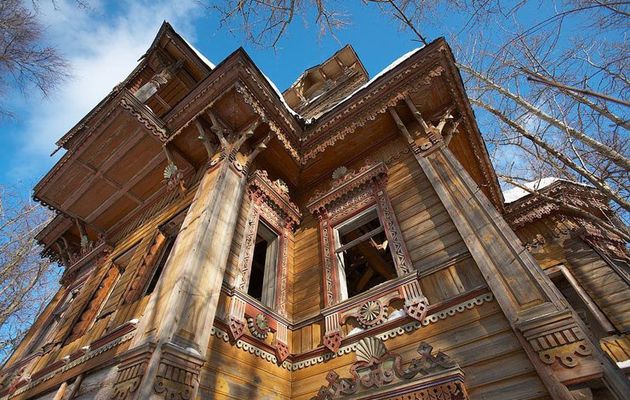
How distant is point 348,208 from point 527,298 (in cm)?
377

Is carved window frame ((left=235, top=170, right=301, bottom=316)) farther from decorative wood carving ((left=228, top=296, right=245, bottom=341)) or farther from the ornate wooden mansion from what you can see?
decorative wood carving ((left=228, top=296, right=245, bottom=341))

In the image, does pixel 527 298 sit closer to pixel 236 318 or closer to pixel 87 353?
pixel 236 318

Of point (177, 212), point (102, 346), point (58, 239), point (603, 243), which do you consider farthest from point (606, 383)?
point (58, 239)

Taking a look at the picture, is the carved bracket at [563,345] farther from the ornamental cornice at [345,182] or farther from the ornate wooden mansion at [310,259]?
the ornamental cornice at [345,182]

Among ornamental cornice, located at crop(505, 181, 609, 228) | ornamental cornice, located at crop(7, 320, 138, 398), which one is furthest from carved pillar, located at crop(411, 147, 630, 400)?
ornamental cornice, located at crop(505, 181, 609, 228)

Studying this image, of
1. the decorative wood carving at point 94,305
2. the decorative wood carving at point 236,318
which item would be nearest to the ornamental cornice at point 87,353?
the decorative wood carving at point 94,305

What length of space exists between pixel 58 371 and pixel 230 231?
12.6 feet

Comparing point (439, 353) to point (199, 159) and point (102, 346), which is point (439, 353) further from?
point (199, 159)

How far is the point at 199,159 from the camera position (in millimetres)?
7699

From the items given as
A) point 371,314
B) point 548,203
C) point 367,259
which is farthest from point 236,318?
point 548,203

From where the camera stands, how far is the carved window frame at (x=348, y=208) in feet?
17.5

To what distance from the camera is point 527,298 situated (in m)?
3.36

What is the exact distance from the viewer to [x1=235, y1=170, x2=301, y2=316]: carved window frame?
17.9 feet

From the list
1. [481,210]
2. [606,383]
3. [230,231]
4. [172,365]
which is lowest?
[606,383]
